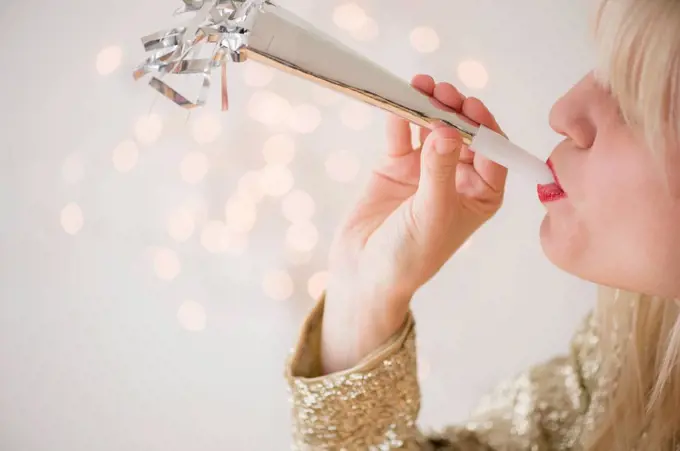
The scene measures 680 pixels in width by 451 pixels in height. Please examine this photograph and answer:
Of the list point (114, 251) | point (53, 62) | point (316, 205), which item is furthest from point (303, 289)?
point (53, 62)

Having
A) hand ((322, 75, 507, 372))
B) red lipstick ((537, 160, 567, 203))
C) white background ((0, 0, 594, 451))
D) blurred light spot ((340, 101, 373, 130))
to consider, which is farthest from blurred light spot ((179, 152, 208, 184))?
red lipstick ((537, 160, 567, 203))

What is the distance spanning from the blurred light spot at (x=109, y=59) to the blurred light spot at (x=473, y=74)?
1.58 ft

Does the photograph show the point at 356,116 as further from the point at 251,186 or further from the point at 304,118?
the point at 251,186

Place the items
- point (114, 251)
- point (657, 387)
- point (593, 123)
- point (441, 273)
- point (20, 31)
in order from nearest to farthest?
point (593, 123), point (657, 387), point (20, 31), point (114, 251), point (441, 273)

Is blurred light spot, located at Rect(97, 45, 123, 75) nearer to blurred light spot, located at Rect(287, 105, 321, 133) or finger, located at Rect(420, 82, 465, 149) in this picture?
blurred light spot, located at Rect(287, 105, 321, 133)

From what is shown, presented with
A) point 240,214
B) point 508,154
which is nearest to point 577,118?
point 508,154

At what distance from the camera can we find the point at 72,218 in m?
0.92

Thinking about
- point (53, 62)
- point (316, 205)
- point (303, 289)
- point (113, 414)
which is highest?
point (53, 62)

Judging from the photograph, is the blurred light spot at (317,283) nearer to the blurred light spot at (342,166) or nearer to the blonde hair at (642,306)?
the blurred light spot at (342,166)

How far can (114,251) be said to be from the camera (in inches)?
37.3

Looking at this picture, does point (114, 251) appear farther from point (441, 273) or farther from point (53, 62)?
point (441, 273)

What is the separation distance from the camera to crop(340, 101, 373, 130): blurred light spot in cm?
99

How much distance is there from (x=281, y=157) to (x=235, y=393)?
372 millimetres

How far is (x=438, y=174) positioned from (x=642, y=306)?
34cm
